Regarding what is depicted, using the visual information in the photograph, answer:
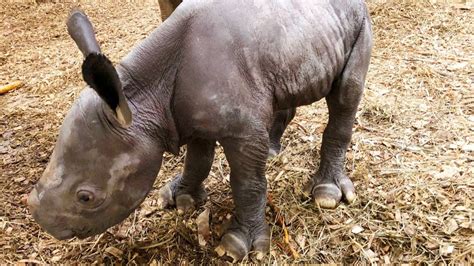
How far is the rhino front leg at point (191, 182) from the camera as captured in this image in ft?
9.58

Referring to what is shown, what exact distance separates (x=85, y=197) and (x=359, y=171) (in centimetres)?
190

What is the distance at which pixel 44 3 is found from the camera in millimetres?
6945

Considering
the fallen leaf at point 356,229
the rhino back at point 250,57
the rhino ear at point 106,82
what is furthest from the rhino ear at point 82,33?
the fallen leaf at point 356,229

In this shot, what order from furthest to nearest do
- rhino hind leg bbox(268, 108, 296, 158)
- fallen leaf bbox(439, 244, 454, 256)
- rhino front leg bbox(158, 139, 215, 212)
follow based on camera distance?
rhino hind leg bbox(268, 108, 296, 158)
rhino front leg bbox(158, 139, 215, 212)
fallen leaf bbox(439, 244, 454, 256)

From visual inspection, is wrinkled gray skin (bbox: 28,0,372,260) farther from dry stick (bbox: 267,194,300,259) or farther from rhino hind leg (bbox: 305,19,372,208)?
dry stick (bbox: 267,194,300,259)

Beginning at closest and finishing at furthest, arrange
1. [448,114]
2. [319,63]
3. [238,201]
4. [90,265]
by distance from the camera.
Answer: [319,63]
[238,201]
[90,265]
[448,114]

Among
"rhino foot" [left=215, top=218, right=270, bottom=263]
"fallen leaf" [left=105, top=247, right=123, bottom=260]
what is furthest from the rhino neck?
"fallen leaf" [left=105, top=247, right=123, bottom=260]

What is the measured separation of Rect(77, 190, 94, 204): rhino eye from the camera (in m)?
2.10

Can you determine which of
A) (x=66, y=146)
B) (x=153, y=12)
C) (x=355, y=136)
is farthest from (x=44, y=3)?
(x=66, y=146)

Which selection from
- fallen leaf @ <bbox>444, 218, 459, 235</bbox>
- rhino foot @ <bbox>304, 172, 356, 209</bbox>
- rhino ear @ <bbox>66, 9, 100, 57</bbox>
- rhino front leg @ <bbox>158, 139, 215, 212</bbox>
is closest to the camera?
rhino ear @ <bbox>66, 9, 100, 57</bbox>

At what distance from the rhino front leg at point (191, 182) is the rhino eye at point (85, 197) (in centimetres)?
84

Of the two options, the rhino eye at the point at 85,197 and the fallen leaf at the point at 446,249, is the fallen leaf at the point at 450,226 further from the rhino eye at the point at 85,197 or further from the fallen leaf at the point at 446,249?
the rhino eye at the point at 85,197

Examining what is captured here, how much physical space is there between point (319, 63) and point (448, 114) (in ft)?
6.30

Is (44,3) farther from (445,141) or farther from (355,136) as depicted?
(445,141)
